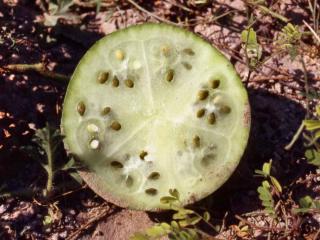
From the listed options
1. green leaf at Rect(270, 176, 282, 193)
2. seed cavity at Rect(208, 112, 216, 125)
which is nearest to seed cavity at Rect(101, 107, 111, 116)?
seed cavity at Rect(208, 112, 216, 125)

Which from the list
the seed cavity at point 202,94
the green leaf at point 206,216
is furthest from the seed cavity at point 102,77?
the green leaf at point 206,216

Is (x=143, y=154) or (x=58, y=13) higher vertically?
(x=58, y=13)

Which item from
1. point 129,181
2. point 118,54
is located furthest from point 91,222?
point 118,54

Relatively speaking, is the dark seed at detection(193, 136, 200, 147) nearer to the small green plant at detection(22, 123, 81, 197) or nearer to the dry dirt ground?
the dry dirt ground

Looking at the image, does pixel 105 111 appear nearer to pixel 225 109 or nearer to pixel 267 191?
pixel 225 109

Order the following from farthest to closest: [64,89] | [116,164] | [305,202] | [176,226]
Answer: [64,89] < [116,164] < [305,202] < [176,226]

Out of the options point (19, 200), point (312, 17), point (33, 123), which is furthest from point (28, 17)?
point (312, 17)
